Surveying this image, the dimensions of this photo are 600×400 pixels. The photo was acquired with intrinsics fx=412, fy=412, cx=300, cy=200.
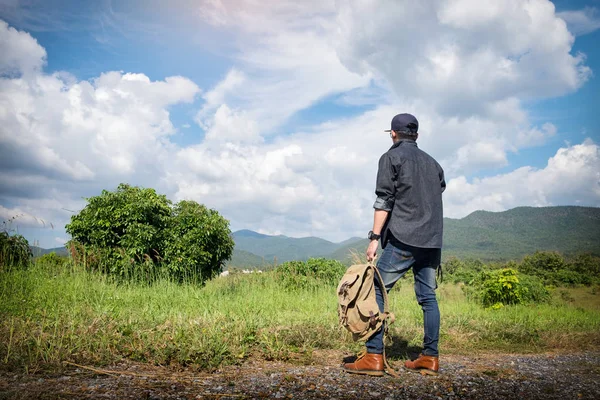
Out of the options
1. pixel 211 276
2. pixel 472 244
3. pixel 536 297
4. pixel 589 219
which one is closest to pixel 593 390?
pixel 536 297

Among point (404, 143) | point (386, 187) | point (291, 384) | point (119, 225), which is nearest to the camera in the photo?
point (291, 384)

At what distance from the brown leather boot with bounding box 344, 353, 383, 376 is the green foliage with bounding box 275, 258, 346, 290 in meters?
6.99

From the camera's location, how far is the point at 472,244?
46.9 meters

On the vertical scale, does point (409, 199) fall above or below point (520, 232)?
below

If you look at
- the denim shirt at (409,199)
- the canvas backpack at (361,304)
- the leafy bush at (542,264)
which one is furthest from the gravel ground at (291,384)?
the leafy bush at (542,264)

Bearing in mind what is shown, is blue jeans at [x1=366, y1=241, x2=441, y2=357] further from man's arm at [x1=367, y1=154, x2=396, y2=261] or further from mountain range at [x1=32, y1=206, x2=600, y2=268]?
mountain range at [x1=32, y1=206, x2=600, y2=268]

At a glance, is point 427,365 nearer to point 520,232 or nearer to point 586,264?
point 586,264

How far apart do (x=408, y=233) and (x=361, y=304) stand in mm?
790

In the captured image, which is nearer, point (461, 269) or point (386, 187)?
point (386, 187)

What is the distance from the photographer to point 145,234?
11352mm

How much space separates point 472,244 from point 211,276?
4054 cm

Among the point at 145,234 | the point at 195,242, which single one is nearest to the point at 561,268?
the point at 195,242

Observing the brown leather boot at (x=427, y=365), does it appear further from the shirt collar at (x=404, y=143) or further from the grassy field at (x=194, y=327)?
the shirt collar at (x=404, y=143)

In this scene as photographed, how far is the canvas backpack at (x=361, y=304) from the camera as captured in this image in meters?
3.79
